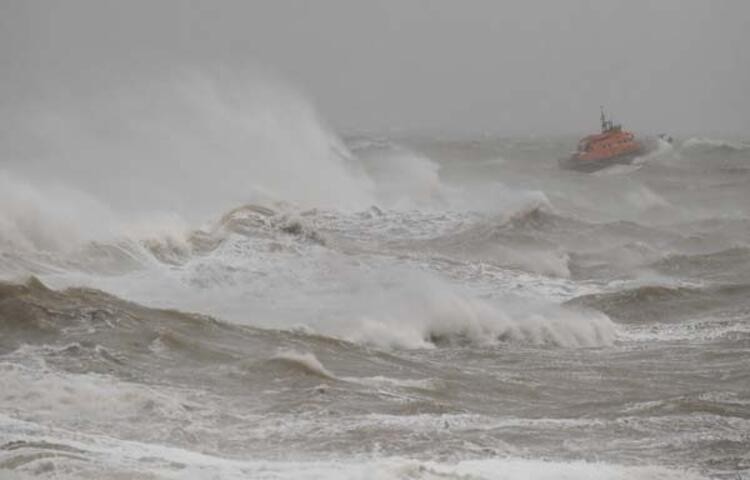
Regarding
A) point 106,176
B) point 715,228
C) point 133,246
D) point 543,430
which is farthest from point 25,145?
point 543,430

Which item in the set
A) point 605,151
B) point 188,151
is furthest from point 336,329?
point 605,151

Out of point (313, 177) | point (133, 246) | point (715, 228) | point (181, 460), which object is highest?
point (313, 177)

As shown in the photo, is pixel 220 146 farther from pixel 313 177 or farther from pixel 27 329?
pixel 27 329

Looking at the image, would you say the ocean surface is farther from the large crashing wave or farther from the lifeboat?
→ the lifeboat

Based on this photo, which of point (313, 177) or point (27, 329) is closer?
point (27, 329)

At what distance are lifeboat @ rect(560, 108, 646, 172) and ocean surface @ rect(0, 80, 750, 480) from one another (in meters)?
12.2

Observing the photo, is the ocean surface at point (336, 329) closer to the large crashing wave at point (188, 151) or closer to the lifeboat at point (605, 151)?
the large crashing wave at point (188, 151)

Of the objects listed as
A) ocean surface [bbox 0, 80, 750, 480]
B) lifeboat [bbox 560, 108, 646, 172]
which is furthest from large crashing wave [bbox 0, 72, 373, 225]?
lifeboat [bbox 560, 108, 646, 172]

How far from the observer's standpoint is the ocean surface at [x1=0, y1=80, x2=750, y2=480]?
9750 mm

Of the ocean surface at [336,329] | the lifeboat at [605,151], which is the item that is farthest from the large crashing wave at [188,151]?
the lifeboat at [605,151]

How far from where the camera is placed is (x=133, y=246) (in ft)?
64.6

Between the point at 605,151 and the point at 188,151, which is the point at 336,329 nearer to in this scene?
the point at 188,151

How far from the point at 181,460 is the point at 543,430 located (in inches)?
143

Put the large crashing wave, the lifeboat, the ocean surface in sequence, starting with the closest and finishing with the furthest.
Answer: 1. the ocean surface
2. the large crashing wave
3. the lifeboat
